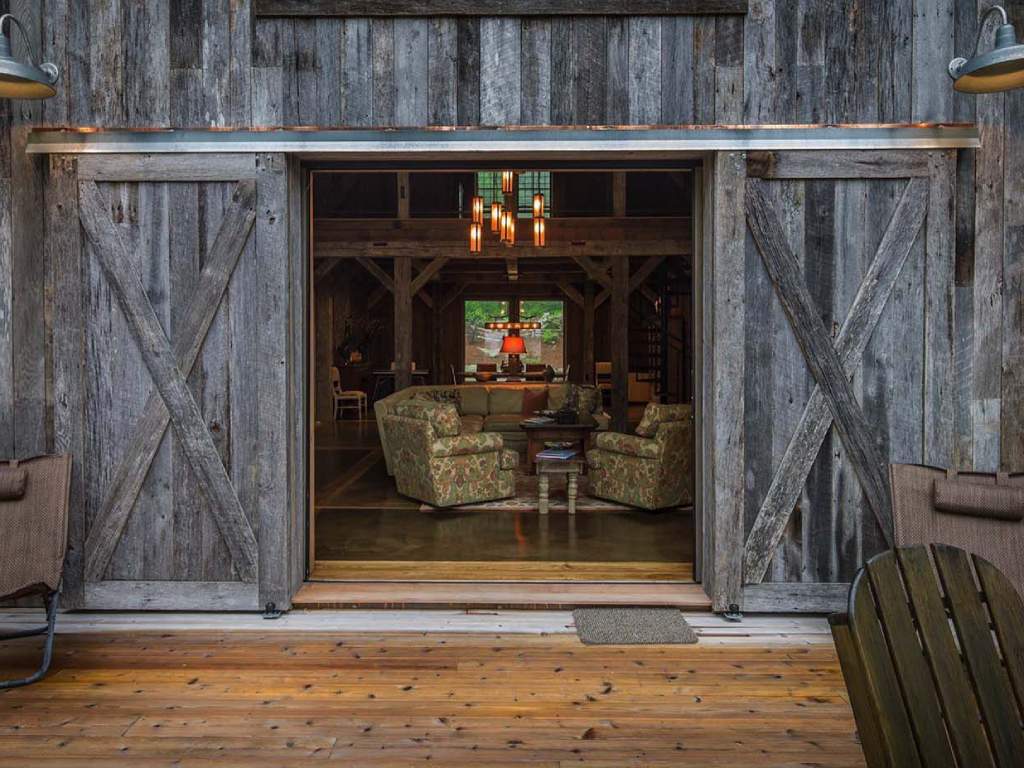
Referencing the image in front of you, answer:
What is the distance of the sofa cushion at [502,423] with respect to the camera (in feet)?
29.7

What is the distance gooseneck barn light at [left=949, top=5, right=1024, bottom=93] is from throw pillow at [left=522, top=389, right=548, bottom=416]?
6598 millimetres

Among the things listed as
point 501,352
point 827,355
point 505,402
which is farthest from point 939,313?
point 501,352

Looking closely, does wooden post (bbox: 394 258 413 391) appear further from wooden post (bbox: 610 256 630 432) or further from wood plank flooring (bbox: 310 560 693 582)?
wood plank flooring (bbox: 310 560 693 582)

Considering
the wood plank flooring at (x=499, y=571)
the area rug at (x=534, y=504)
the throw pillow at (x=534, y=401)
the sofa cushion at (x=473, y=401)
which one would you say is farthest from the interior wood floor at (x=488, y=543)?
the sofa cushion at (x=473, y=401)

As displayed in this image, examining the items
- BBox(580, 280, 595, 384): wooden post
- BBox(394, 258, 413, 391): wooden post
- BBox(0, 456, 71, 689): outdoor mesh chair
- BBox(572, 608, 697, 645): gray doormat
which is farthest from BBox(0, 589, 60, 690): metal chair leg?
BBox(580, 280, 595, 384): wooden post

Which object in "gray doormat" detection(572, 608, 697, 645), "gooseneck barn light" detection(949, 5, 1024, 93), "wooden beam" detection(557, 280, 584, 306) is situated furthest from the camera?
"wooden beam" detection(557, 280, 584, 306)

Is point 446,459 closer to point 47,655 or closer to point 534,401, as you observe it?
point 534,401

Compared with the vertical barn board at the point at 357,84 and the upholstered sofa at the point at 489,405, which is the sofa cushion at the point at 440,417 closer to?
the upholstered sofa at the point at 489,405

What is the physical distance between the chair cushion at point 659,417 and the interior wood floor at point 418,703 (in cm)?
288

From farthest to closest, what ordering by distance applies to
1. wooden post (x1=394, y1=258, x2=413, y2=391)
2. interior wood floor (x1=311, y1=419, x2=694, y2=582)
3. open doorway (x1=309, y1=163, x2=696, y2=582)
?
wooden post (x1=394, y1=258, x2=413, y2=391) < open doorway (x1=309, y1=163, x2=696, y2=582) < interior wood floor (x1=311, y1=419, x2=694, y2=582)

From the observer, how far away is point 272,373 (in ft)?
12.9

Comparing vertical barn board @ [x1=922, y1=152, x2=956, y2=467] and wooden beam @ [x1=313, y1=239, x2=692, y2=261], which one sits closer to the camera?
vertical barn board @ [x1=922, y1=152, x2=956, y2=467]

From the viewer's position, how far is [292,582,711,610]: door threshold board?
3979 mm

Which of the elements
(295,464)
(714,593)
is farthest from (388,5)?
(714,593)
